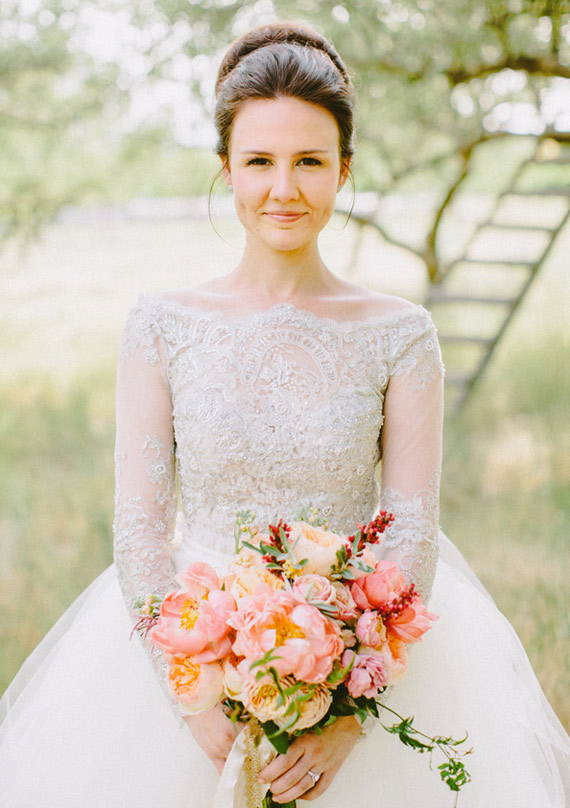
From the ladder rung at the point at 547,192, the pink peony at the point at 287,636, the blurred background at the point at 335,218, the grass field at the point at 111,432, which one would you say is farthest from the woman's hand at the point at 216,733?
the ladder rung at the point at 547,192

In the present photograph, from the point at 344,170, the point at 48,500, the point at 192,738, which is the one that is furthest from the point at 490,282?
the point at 192,738

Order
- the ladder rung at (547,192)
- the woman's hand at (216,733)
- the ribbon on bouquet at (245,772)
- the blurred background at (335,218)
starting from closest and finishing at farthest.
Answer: the ribbon on bouquet at (245,772), the woman's hand at (216,733), the blurred background at (335,218), the ladder rung at (547,192)

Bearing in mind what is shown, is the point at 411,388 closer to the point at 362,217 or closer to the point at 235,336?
the point at 235,336

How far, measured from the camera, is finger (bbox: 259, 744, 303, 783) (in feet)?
5.31

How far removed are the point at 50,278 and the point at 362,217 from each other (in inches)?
198

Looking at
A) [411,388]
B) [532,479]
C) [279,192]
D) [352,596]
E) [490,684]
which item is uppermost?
[279,192]

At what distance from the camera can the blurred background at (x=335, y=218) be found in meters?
4.53

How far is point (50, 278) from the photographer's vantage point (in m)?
10.0

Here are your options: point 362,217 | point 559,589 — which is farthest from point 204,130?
point 559,589

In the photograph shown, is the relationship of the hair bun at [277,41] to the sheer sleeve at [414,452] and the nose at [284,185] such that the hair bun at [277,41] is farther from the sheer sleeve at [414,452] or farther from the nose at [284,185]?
the sheer sleeve at [414,452]

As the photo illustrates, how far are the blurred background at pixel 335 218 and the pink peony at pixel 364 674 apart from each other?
6.69ft

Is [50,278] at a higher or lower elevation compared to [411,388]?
lower

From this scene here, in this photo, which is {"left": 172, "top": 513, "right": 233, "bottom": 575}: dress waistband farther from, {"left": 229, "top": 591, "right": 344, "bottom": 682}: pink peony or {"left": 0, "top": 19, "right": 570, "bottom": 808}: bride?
{"left": 229, "top": 591, "right": 344, "bottom": 682}: pink peony

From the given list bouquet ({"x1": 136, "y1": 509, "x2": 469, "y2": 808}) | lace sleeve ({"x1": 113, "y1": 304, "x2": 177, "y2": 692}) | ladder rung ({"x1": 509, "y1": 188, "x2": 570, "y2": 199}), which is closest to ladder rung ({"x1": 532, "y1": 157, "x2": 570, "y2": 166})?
ladder rung ({"x1": 509, "y1": 188, "x2": 570, "y2": 199})
